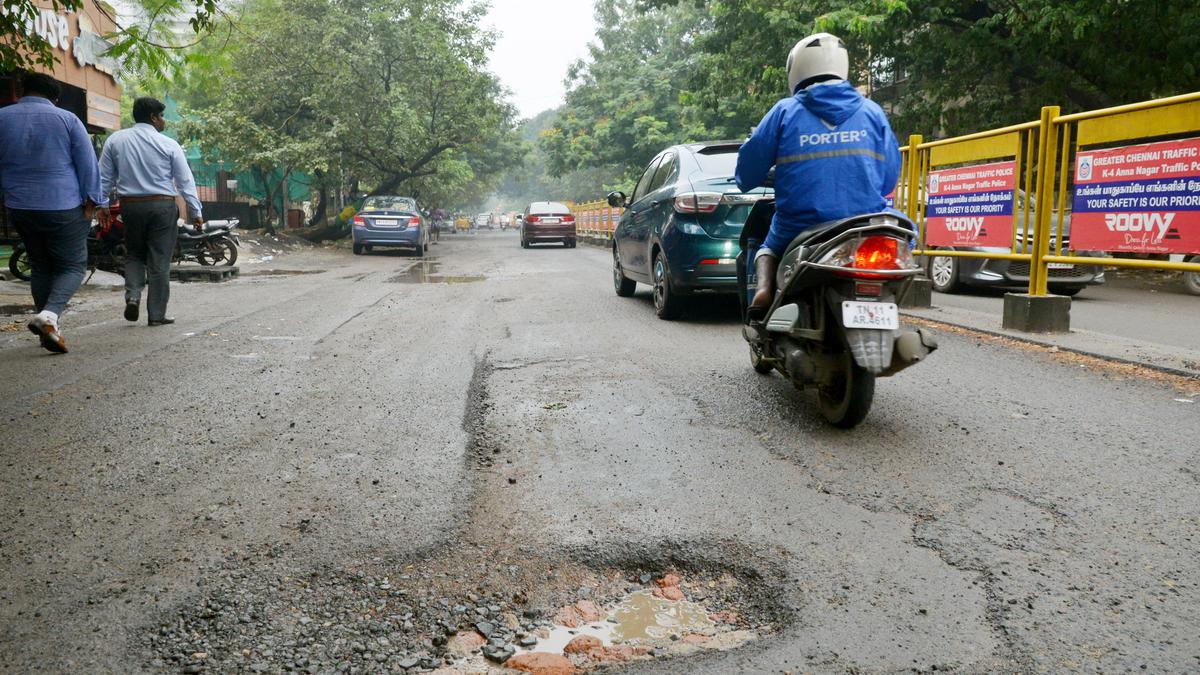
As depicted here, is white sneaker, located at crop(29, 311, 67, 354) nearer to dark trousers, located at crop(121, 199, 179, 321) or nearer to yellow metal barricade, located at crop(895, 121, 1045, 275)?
dark trousers, located at crop(121, 199, 179, 321)

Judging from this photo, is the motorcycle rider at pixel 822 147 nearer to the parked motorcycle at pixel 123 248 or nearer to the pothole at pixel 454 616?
the pothole at pixel 454 616

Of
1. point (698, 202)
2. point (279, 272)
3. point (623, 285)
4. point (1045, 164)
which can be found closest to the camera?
point (1045, 164)

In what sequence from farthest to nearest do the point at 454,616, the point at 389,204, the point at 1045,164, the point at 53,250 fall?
1. the point at 389,204
2. the point at 1045,164
3. the point at 53,250
4. the point at 454,616

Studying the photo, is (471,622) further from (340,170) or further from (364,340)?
(340,170)

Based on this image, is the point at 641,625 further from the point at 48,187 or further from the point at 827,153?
the point at 48,187

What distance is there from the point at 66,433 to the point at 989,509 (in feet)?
13.5

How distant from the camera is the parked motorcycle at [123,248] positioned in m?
12.8

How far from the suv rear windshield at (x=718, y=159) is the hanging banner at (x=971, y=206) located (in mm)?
2323

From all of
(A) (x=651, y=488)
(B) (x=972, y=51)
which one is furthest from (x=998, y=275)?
(A) (x=651, y=488)

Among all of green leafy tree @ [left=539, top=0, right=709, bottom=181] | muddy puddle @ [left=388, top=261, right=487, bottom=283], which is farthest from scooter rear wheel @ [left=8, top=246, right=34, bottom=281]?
green leafy tree @ [left=539, top=0, right=709, bottom=181]

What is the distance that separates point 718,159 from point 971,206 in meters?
2.56

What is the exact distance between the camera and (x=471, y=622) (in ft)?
8.03

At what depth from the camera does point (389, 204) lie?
76.3ft

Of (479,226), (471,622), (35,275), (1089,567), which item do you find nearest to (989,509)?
(1089,567)
